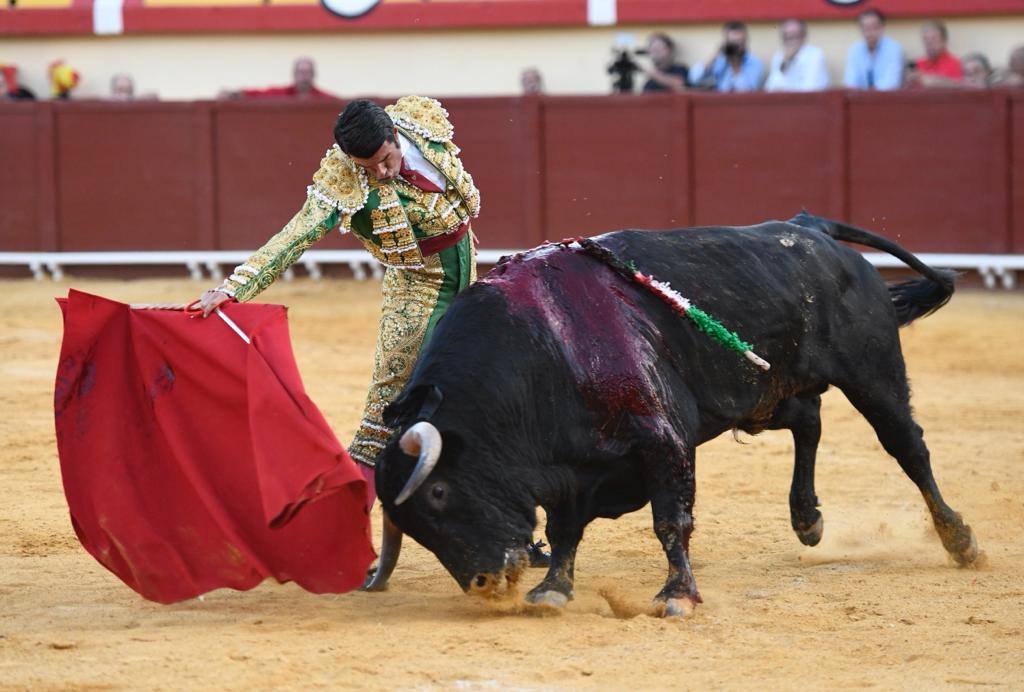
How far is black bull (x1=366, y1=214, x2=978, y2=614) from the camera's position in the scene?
3.56 m

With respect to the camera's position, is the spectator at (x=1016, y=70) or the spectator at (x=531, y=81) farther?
the spectator at (x=531, y=81)

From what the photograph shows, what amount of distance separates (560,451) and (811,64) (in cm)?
706

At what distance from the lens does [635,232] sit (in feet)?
13.2

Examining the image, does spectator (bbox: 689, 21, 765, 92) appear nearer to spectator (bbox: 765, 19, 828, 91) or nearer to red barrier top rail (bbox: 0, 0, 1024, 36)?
spectator (bbox: 765, 19, 828, 91)

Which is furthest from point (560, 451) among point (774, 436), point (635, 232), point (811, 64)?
point (811, 64)

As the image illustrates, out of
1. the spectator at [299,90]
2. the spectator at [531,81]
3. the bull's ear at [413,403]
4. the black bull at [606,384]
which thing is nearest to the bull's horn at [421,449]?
the black bull at [606,384]

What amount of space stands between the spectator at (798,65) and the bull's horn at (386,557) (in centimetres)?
681

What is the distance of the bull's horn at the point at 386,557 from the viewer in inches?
157

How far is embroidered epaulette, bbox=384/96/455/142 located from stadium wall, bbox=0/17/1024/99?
716 cm

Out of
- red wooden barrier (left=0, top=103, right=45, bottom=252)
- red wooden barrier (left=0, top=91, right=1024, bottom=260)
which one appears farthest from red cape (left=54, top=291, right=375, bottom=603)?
red wooden barrier (left=0, top=103, right=45, bottom=252)

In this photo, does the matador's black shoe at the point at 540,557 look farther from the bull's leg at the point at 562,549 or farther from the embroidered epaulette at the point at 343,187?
the embroidered epaulette at the point at 343,187

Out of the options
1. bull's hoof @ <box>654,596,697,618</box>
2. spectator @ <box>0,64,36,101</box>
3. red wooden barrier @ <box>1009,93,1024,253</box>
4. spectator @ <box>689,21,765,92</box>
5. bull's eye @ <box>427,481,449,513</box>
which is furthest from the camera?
spectator @ <box>0,64,36,101</box>

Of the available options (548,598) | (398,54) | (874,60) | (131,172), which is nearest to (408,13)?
(398,54)

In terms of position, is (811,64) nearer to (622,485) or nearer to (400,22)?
(400,22)
